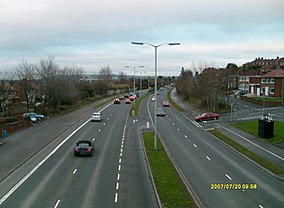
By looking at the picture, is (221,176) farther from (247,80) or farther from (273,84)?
(247,80)

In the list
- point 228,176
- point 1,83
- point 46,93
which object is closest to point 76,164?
A: point 228,176

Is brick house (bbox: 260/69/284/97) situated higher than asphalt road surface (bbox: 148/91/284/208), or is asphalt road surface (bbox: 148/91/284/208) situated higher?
brick house (bbox: 260/69/284/97)

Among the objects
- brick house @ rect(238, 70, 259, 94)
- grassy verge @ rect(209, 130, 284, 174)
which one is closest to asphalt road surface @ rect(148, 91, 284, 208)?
Result: grassy verge @ rect(209, 130, 284, 174)

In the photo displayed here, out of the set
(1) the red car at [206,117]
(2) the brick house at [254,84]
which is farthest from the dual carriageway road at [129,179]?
(2) the brick house at [254,84]

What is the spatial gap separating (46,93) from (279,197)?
45947 millimetres

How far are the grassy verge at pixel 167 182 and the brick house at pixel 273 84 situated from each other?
55445 millimetres

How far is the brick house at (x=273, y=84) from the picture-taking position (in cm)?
7418

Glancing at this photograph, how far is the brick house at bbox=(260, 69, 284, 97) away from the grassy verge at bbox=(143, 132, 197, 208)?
182 ft

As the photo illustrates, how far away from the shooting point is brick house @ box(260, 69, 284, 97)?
243 ft

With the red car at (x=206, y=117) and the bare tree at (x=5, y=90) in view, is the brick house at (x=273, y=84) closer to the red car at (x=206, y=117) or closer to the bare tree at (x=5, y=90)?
the red car at (x=206, y=117)

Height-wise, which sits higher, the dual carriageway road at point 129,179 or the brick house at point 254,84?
the brick house at point 254,84

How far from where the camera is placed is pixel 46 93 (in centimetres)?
5606

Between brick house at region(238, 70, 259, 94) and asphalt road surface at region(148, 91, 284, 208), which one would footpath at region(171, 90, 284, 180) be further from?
brick house at region(238, 70, 259, 94)

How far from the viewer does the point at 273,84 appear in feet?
250
